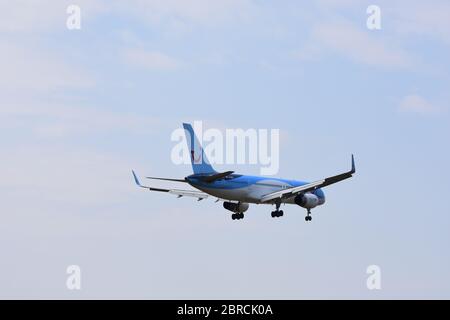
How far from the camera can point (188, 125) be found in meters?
118

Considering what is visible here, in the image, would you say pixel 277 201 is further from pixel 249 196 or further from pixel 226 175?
pixel 226 175

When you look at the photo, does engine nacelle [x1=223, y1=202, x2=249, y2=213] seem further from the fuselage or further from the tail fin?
the tail fin

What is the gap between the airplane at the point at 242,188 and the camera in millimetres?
116188

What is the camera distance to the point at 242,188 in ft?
394

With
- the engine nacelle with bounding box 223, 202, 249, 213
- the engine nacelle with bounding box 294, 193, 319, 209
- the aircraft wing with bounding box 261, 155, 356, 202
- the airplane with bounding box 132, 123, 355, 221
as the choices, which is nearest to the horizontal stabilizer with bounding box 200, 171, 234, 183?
the airplane with bounding box 132, 123, 355, 221

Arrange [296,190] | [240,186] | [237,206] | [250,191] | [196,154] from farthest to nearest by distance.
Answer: [237,206] < [296,190] < [250,191] < [240,186] < [196,154]

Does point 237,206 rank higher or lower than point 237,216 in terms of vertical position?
higher

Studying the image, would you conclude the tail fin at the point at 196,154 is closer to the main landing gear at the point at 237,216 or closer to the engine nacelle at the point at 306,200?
the main landing gear at the point at 237,216

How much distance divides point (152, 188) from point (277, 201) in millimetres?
14825

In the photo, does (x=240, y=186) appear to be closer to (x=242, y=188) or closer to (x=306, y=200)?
(x=242, y=188)

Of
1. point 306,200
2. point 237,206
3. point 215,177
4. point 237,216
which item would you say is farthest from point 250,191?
point 306,200

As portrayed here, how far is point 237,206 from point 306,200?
8052 millimetres

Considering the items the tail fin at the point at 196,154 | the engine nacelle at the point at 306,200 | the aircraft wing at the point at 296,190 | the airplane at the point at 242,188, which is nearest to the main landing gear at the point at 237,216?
the airplane at the point at 242,188
